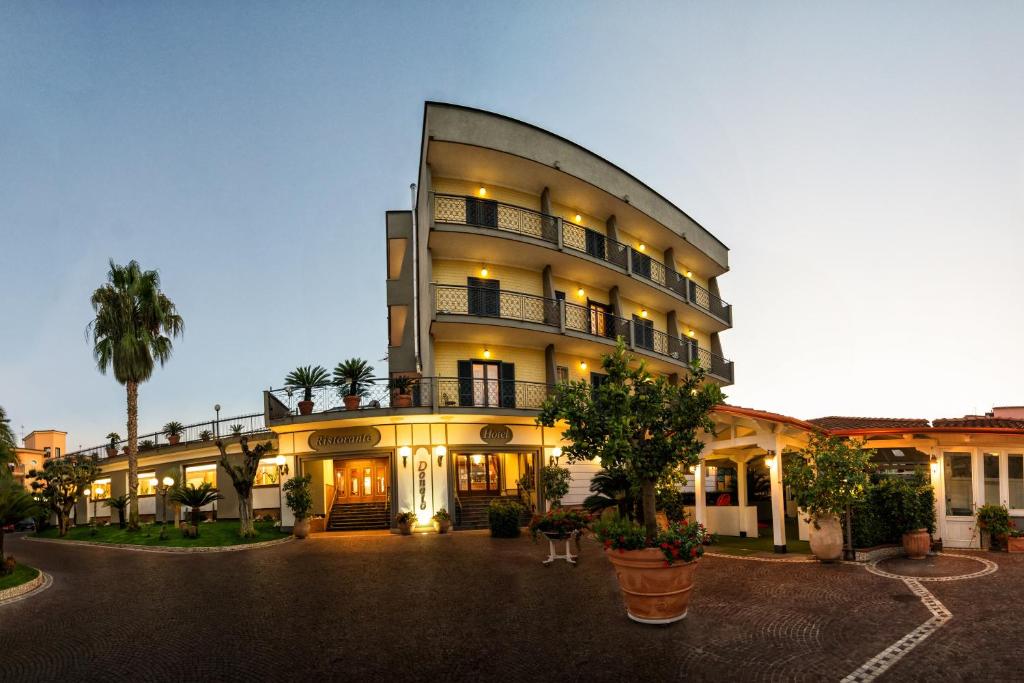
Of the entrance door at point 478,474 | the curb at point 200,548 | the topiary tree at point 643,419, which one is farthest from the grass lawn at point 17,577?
the entrance door at point 478,474

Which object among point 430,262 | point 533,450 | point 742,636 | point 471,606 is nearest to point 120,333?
point 430,262

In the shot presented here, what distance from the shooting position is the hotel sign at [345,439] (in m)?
23.0

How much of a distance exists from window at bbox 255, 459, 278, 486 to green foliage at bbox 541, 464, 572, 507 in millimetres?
15659

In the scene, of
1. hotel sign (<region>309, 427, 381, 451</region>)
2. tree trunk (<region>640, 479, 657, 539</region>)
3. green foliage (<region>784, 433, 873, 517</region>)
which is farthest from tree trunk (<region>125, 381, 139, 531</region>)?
green foliage (<region>784, 433, 873, 517</region>)

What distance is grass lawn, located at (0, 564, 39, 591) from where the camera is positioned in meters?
12.9

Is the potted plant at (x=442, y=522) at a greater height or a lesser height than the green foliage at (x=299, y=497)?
lesser

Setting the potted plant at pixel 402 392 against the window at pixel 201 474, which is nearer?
the potted plant at pixel 402 392

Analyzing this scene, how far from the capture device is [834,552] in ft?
43.5

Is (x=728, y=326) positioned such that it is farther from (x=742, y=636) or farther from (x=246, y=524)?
(x=742, y=636)

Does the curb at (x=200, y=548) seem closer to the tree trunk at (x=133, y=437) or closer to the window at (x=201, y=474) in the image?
the tree trunk at (x=133, y=437)

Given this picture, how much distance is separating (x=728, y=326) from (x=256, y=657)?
3274 centimetres

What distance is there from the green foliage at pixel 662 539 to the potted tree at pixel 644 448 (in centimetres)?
1

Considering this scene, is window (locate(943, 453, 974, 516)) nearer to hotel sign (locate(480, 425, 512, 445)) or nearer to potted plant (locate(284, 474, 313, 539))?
hotel sign (locate(480, 425, 512, 445))

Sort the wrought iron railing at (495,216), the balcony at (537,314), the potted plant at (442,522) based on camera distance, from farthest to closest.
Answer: the wrought iron railing at (495,216)
the balcony at (537,314)
the potted plant at (442,522)
